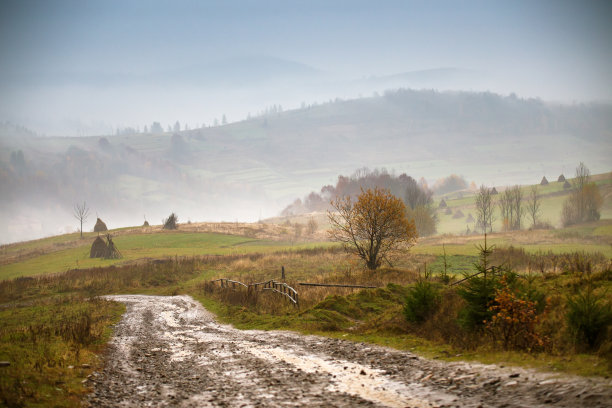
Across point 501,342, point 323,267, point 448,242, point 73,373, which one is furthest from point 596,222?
point 73,373

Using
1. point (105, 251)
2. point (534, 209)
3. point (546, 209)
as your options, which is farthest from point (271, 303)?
point (546, 209)

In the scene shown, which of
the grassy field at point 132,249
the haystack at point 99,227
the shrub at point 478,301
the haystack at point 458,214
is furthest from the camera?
the haystack at point 458,214

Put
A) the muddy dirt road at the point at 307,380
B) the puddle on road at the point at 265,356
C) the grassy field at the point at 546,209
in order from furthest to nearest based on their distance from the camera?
the grassy field at the point at 546,209, the puddle on road at the point at 265,356, the muddy dirt road at the point at 307,380

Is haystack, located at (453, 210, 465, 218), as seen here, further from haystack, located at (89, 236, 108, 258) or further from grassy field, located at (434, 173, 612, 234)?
haystack, located at (89, 236, 108, 258)

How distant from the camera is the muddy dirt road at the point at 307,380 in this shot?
30.4 ft

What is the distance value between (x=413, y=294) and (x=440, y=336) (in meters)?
2.40

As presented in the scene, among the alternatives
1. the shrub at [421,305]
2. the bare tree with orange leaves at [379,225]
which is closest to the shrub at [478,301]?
the shrub at [421,305]

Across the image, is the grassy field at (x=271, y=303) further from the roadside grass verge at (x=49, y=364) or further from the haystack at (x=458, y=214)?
the haystack at (x=458, y=214)

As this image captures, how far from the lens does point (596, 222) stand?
104500 mm

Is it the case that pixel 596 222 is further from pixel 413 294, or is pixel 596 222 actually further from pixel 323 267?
pixel 413 294

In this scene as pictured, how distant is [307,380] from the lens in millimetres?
11656

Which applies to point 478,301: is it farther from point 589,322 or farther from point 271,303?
point 271,303

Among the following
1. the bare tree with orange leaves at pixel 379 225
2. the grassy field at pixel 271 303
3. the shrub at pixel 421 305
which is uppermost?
the bare tree with orange leaves at pixel 379 225

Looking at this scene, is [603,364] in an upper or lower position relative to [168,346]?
upper
